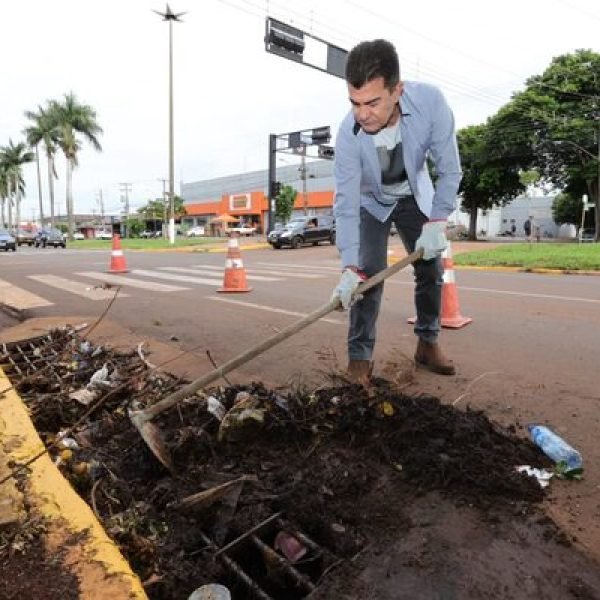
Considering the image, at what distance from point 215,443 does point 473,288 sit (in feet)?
22.7

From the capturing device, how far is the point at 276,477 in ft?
7.39

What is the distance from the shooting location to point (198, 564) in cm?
182


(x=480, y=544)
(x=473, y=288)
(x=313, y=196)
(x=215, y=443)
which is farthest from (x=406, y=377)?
(x=313, y=196)

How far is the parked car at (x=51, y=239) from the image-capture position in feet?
118

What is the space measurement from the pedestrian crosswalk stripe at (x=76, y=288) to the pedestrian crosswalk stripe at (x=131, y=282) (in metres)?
0.57

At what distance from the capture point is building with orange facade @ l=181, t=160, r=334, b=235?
67188 mm

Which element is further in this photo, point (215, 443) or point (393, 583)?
point (215, 443)

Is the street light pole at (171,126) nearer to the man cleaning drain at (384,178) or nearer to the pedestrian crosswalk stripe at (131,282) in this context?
the pedestrian crosswalk stripe at (131,282)

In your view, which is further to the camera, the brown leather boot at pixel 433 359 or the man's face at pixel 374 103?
the brown leather boot at pixel 433 359

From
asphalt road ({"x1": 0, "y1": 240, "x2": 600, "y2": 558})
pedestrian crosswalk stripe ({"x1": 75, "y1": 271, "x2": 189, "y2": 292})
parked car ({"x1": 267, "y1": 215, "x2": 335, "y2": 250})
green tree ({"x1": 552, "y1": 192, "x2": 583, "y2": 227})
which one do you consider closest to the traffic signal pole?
parked car ({"x1": 267, "y1": 215, "x2": 335, "y2": 250})

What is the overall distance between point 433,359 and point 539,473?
1.52 m

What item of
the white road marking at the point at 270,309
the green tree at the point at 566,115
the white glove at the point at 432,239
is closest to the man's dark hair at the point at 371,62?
the white glove at the point at 432,239

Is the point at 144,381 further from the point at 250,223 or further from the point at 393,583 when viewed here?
the point at 250,223

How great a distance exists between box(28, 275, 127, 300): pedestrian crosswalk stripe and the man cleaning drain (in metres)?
5.01
